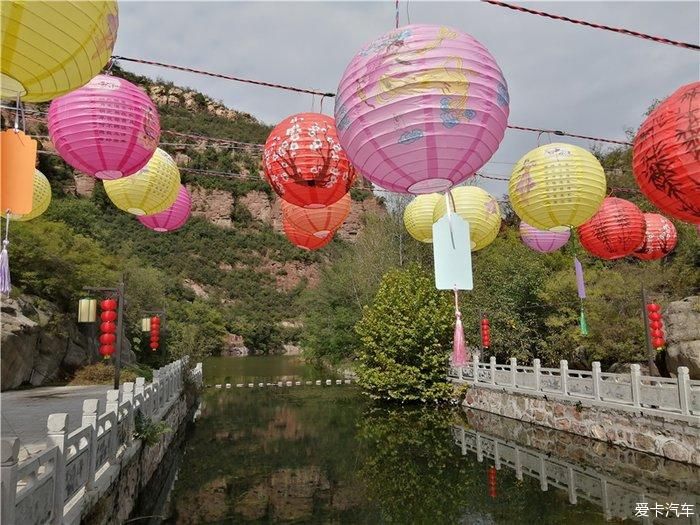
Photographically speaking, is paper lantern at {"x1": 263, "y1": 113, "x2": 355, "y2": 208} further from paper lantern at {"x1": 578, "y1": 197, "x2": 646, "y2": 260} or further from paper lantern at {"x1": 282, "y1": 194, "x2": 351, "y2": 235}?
paper lantern at {"x1": 578, "y1": 197, "x2": 646, "y2": 260}

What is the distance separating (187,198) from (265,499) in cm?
485

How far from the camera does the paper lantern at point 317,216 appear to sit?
5242mm

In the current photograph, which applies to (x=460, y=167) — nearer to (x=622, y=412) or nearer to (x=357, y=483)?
(x=357, y=483)

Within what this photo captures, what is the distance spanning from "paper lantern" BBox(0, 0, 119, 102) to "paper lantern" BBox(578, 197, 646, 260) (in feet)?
18.2

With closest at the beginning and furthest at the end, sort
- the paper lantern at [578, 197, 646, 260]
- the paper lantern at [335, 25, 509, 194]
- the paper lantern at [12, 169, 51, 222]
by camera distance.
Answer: the paper lantern at [335, 25, 509, 194] < the paper lantern at [12, 169, 51, 222] < the paper lantern at [578, 197, 646, 260]

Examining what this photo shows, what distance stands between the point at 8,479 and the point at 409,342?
13659 millimetres

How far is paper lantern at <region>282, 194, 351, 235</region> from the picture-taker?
5242 millimetres

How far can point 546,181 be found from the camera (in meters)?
4.59

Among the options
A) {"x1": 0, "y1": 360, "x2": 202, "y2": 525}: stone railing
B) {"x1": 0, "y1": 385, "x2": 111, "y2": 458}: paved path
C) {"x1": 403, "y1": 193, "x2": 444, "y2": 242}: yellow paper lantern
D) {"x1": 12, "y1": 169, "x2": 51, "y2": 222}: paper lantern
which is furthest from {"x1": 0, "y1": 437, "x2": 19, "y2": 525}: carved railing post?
{"x1": 403, "y1": 193, "x2": 444, "y2": 242}: yellow paper lantern

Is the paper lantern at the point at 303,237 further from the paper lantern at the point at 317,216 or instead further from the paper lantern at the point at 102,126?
the paper lantern at the point at 102,126

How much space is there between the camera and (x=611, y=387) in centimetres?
1090

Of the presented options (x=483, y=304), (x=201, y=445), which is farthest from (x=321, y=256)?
(x=201, y=445)

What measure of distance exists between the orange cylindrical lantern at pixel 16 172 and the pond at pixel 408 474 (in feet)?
19.8

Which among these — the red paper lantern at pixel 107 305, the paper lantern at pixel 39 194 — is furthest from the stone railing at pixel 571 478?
the red paper lantern at pixel 107 305
